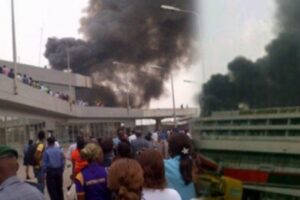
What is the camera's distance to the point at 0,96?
2791 centimetres

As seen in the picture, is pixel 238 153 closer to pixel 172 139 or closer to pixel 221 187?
pixel 221 187

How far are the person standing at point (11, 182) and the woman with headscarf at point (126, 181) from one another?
487 millimetres

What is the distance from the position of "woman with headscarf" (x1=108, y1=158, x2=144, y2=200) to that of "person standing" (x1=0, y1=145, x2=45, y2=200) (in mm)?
487

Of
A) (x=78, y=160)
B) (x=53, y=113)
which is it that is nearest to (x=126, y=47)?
(x=53, y=113)

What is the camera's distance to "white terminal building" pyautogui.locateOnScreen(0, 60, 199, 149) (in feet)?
108

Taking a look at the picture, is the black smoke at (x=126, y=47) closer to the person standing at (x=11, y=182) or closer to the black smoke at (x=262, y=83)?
the black smoke at (x=262, y=83)

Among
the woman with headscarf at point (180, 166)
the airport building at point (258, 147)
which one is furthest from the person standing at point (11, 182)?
the airport building at point (258, 147)

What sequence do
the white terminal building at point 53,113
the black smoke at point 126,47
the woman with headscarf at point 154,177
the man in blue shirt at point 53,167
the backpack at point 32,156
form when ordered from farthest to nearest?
1. the black smoke at point 126,47
2. the white terminal building at point 53,113
3. the backpack at point 32,156
4. the man in blue shirt at point 53,167
5. the woman with headscarf at point 154,177

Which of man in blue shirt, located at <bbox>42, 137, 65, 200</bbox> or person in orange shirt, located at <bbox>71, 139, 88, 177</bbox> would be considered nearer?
person in orange shirt, located at <bbox>71, 139, 88, 177</bbox>

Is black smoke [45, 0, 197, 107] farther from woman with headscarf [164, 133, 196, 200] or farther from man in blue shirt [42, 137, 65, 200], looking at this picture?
woman with headscarf [164, 133, 196, 200]

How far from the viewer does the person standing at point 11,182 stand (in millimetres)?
3609

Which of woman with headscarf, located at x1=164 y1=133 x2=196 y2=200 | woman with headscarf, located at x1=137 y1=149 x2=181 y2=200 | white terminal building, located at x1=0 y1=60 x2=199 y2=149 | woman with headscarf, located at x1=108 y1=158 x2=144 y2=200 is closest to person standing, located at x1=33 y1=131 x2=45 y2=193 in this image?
white terminal building, located at x1=0 y1=60 x2=199 y2=149

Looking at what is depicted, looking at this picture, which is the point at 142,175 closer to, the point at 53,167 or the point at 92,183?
the point at 92,183

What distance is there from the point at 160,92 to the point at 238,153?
58.9 meters
